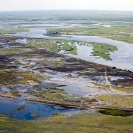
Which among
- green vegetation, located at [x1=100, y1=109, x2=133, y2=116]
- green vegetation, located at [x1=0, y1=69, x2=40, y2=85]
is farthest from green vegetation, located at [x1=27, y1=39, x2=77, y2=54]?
green vegetation, located at [x1=100, y1=109, x2=133, y2=116]

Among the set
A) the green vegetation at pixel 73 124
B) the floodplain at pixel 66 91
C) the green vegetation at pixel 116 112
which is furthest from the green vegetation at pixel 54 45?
the green vegetation at pixel 73 124

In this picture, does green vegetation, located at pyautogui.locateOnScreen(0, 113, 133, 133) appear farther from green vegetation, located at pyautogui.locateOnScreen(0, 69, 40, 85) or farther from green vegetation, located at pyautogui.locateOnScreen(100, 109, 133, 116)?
green vegetation, located at pyautogui.locateOnScreen(0, 69, 40, 85)

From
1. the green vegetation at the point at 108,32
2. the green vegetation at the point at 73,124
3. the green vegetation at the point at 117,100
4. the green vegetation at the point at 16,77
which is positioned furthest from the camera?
the green vegetation at the point at 108,32

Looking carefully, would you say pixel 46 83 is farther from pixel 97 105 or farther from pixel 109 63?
pixel 109 63

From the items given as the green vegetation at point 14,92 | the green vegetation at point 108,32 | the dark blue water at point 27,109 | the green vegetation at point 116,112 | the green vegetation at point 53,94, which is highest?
the green vegetation at point 108,32

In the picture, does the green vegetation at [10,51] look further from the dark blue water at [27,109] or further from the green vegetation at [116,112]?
the green vegetation at [116,112]

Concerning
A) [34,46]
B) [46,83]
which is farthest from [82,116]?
[34,46]
